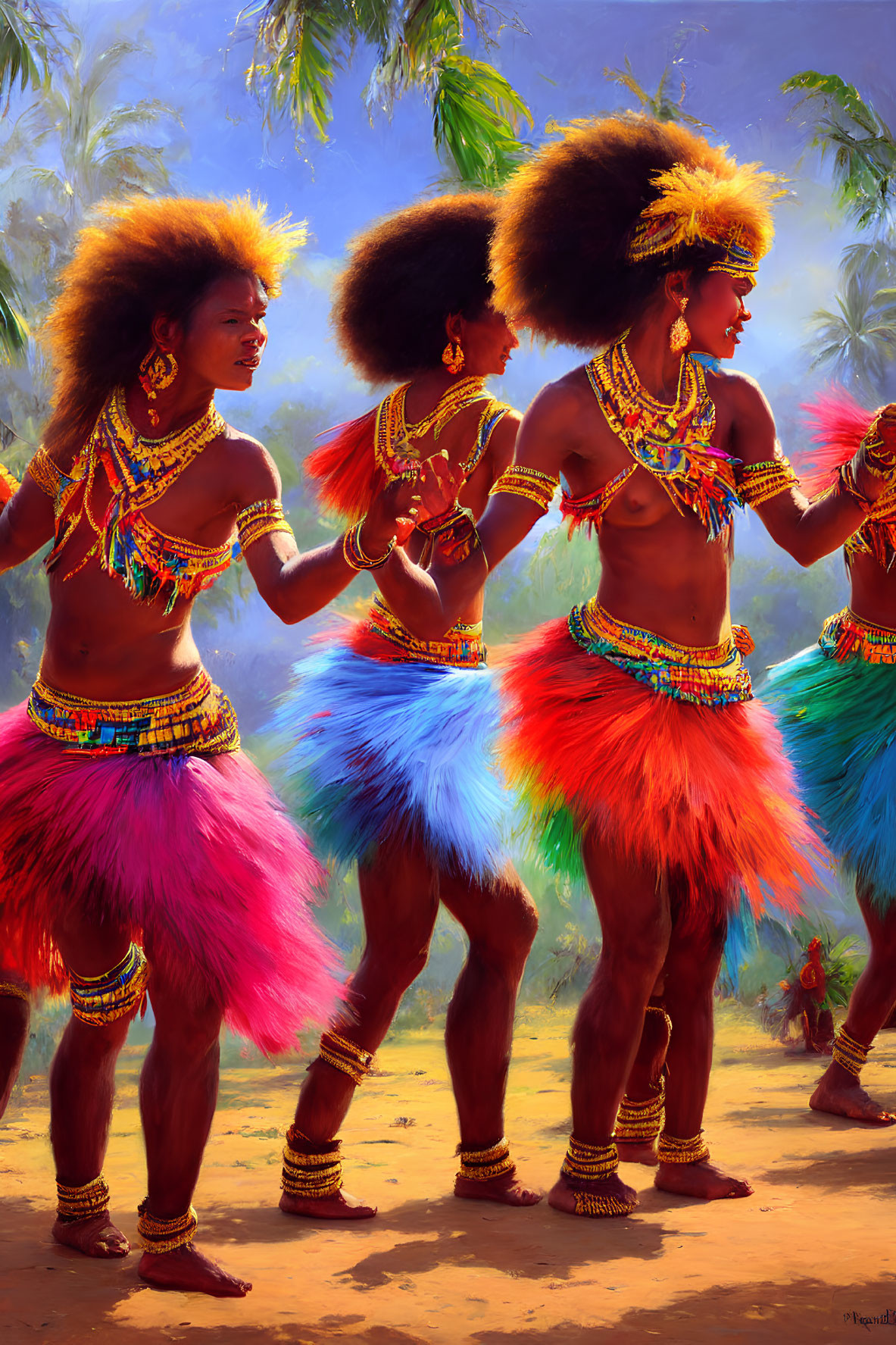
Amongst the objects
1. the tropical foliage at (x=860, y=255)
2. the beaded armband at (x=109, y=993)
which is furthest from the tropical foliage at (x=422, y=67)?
Answer: the beaded armband at (x=109, y=993)

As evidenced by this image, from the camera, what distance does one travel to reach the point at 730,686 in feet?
10.0

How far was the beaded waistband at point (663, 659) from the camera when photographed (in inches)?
117

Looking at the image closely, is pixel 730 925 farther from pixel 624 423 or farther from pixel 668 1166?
pixel 624 423

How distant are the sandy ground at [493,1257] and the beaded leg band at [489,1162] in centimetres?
7

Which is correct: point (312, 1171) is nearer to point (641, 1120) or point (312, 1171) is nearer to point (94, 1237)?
point (94, 1237)

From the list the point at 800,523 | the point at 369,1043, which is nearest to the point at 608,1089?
the point at 369,1043

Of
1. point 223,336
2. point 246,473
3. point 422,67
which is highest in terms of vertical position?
point 422,67

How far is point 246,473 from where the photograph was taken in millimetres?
2744

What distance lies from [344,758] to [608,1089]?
923 millimetres

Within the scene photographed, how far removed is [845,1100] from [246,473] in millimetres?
2517

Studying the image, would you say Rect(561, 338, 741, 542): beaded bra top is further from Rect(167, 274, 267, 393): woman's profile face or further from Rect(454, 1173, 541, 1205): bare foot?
Rect(454, 1173, 541, 1205): bare foot

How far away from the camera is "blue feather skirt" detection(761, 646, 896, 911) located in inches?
141

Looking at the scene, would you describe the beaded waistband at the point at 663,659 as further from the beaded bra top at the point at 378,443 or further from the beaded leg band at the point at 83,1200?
the beaded leg band at the point at 83,1200
